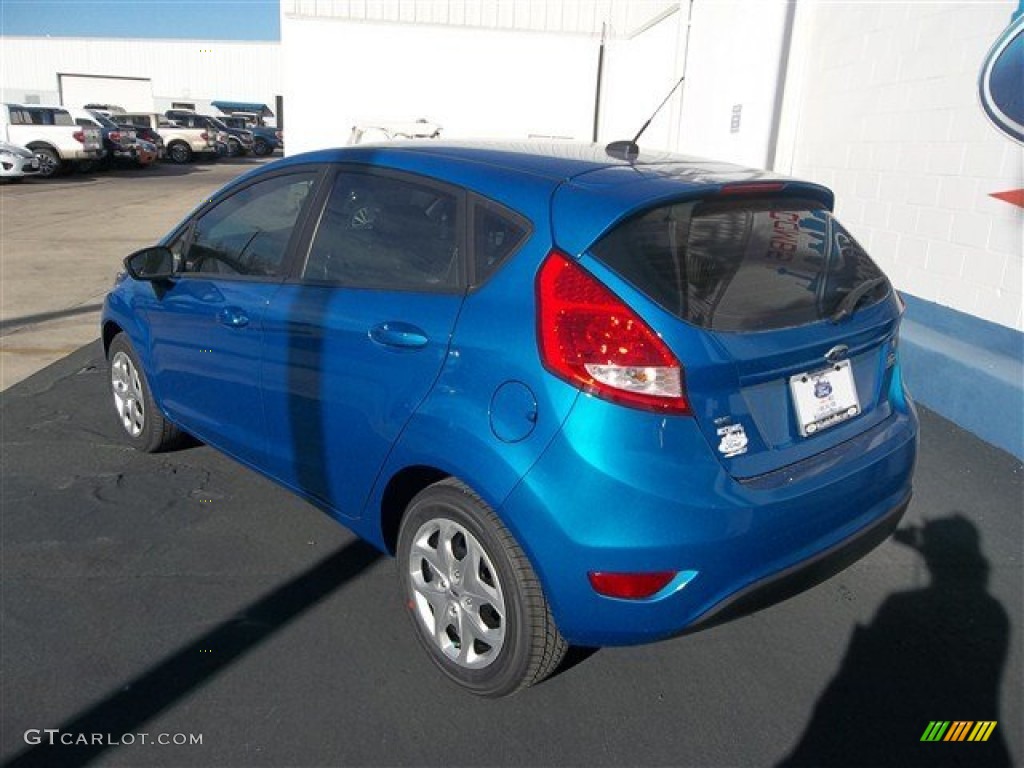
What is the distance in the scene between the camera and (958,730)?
2.63m

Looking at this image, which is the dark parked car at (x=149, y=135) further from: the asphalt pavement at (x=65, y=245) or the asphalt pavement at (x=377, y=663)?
the asphalt pavement at (x=377, y=663)

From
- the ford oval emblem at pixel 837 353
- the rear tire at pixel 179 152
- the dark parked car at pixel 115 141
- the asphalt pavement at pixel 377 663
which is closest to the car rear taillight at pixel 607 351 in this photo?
the ford oval emblem at pixel 837 353

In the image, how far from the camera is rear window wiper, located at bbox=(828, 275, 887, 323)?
2.67m

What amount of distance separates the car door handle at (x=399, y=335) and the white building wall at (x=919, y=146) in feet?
13.1

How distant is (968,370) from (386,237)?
3.70 meters

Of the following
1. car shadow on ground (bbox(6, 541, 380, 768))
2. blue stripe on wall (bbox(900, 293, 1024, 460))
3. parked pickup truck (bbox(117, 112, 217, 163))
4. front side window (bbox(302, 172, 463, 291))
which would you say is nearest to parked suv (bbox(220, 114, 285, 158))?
parked pickup truck (bbox(117, 112, 217, 163))

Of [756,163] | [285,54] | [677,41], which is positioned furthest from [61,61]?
[756,163]

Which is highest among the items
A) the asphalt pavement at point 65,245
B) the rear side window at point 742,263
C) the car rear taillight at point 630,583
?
the rear side window at point 742,263

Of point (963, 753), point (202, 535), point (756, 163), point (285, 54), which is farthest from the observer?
point (285, 54)

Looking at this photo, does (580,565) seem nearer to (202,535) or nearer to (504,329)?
(504,329)

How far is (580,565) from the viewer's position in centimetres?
228

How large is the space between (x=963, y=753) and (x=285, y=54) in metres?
15.4

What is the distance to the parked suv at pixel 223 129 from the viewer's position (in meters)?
36.5

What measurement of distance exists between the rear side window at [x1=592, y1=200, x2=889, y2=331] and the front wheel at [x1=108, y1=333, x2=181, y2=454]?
2.92 m
